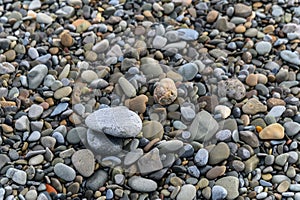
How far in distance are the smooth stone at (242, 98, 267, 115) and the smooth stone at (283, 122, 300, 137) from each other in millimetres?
91

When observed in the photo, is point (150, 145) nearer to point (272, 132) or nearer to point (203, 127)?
point (203, 127)

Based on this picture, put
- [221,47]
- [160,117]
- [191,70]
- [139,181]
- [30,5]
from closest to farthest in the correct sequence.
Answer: [139,181]
[160,117]
[191,70]
[221,47]
[30,5]

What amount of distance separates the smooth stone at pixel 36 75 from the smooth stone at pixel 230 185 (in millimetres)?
710

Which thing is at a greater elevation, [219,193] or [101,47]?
[101,47]

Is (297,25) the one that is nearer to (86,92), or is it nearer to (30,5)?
(86,92)

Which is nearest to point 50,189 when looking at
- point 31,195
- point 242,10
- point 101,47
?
point 31,195

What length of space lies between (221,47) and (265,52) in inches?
6.4

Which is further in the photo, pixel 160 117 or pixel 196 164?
pixel 160 117

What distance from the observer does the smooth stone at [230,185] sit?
1.60 metres

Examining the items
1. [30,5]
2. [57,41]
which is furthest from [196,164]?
[30,5]

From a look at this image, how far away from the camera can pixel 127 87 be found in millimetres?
1841

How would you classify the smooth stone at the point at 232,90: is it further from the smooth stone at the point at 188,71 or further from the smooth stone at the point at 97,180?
the smooth stone at the point at 97,180

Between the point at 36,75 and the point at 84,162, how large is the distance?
418 millimetres

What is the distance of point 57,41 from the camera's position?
205cm
